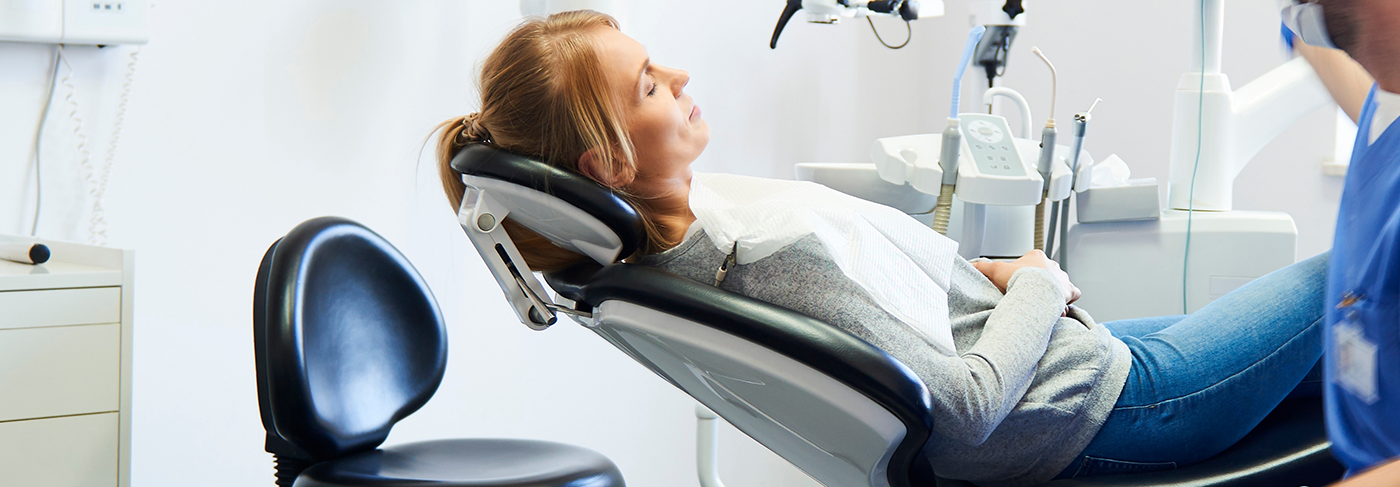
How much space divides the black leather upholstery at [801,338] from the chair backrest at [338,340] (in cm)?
51

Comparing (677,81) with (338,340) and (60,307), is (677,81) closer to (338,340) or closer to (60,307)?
(338,340)

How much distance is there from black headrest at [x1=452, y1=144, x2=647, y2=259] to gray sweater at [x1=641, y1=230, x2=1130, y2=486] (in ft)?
0.25

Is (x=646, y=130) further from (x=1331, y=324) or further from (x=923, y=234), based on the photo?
(x=1331, y=324)

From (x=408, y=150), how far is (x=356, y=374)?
673 millimetres

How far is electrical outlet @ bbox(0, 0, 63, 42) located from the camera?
1382 millimetres

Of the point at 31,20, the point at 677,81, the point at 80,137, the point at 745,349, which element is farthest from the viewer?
the point at 80,137

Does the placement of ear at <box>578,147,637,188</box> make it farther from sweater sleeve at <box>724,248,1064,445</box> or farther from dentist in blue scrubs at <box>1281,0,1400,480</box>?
dentist in blue scrubs at <box>1281,0,1400,480</box>

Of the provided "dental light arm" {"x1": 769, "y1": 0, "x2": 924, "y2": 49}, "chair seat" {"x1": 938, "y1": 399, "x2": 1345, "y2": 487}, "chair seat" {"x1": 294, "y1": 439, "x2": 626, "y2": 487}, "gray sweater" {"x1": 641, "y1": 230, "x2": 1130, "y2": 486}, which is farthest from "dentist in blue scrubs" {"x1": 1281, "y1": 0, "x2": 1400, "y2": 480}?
"dental light arm" {"x1": 769, "y1": 0, "x2": 924, "y2": 49}

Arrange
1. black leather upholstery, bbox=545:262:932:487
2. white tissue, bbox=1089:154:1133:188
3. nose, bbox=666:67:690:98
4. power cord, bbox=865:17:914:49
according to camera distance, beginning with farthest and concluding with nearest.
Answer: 1. power cord, bbox=865:17:914:49
2. white tissue, bbox=1089:154:1133:188
3. nose, bbox=666:67:690:98
4. black leather upholstery, bbox=545:262:932:487

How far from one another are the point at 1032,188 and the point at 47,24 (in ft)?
4.93

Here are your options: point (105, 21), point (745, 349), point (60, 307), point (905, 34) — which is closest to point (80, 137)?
point (105, 21)

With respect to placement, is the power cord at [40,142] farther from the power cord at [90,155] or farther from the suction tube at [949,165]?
the suction tube at [949,165]

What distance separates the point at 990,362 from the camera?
897mm

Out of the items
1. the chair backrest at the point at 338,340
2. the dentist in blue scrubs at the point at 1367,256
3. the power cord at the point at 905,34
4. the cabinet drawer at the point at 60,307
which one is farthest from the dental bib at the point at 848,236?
the power cord at the point at 905,34
